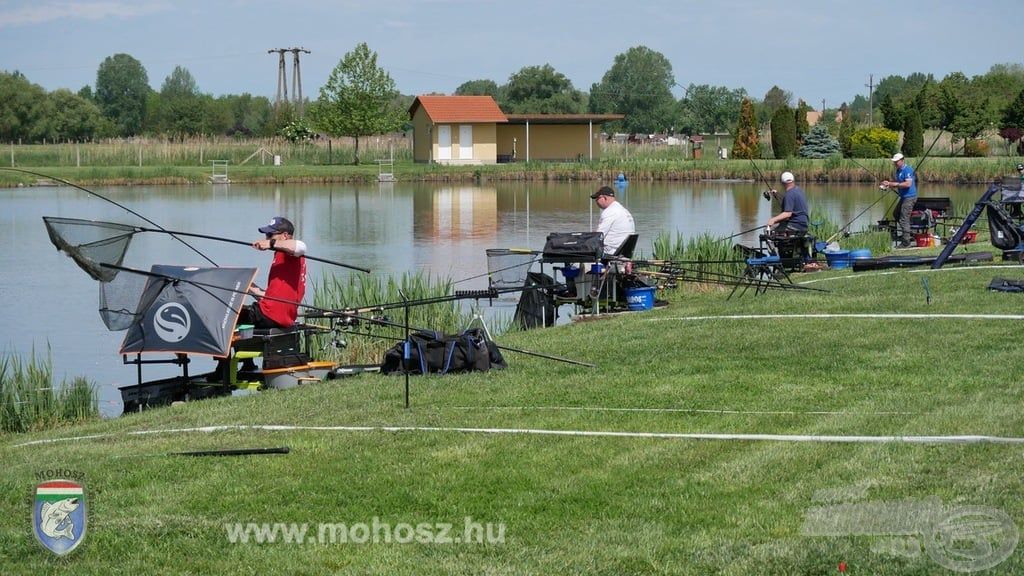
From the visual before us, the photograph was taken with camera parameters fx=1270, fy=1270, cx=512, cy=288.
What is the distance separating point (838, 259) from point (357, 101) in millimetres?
43008

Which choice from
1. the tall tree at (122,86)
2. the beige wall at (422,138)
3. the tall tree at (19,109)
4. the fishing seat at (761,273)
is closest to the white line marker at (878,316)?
the fishing seat at (761,273)

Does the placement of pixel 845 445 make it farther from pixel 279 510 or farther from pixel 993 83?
pixel 993 83

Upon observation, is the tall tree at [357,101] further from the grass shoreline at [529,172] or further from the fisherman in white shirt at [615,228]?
the fisherman in white shirt at [615,228]

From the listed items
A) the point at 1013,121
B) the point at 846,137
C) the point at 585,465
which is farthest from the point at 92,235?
the point at 1013,121

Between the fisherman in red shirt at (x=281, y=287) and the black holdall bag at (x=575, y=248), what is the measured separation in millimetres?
3122

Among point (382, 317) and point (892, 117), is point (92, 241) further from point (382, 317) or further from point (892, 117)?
point (892, 117)

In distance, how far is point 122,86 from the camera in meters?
113

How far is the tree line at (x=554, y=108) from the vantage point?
53250mm

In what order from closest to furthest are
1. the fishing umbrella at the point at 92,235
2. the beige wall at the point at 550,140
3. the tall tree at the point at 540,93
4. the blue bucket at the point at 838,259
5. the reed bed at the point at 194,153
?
the fishing umbrella at the point at 92,235, the blue bucket at the point at 838,259, the reed bed at the point at 194,153, the beige wall at the point at 550,140, the tall tree at the point at 540,93

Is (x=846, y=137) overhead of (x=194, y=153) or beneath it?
overhead

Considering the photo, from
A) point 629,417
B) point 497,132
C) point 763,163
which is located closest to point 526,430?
point 629,417

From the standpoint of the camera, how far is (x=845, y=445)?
6016 millimetres

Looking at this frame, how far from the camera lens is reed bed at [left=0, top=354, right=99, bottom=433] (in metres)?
9.76

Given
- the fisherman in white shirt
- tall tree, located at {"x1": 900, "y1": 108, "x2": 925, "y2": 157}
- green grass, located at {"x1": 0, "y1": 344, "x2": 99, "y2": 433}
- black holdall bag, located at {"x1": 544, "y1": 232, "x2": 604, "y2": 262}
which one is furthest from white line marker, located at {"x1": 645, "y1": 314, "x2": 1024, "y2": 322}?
tall tree, located at {"x1": 900, "y1": 108, "x2": 925, "y2": 157}
